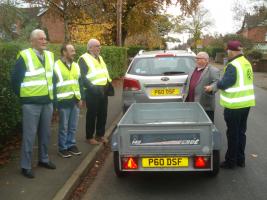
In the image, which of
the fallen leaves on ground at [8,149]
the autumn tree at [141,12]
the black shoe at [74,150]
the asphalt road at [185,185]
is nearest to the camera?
the asphalt road at [185,185]

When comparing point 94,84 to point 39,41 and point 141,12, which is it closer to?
point 39,41

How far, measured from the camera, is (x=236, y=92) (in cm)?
641

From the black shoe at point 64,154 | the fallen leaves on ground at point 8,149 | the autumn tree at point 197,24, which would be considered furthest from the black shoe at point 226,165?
the autumn tree at point 197,24

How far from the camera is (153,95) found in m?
9.15

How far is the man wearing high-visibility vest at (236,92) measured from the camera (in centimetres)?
638

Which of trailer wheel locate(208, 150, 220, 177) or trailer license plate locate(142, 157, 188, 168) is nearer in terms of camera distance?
trailer license plate locate(142, 157, 188, 168)

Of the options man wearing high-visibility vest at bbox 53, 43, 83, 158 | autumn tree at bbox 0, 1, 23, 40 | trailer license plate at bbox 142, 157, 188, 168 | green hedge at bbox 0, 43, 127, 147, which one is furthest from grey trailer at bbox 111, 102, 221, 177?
autumn tree at bbox 0, 1, 23, 40

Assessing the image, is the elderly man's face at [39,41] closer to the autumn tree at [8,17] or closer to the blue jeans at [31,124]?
the blue jeans at [31,124]

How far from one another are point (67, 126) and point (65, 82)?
0.78m

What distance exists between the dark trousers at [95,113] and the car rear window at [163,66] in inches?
59.9

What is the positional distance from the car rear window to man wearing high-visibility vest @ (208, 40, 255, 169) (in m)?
2.72

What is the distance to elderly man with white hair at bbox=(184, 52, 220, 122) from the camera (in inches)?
285

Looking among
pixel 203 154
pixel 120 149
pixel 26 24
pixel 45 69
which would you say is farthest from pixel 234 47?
pixel 26 24

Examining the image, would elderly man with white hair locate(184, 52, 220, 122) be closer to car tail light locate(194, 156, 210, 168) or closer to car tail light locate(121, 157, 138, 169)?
car tail light locate(194, 156, 210, 168)
